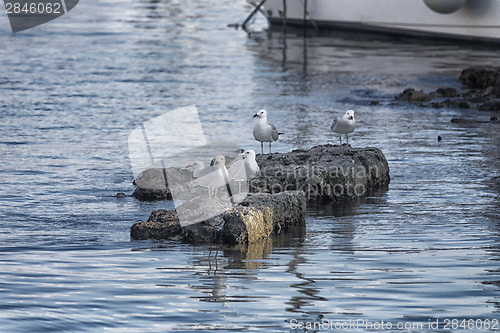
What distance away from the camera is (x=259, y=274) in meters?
7.90

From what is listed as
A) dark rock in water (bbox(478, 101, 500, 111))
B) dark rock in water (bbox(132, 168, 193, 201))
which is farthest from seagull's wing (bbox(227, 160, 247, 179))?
Result: dark rock in water (bbox(478, 101, 500, 111))

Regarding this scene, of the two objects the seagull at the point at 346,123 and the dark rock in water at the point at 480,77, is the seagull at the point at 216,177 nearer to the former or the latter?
the seagull at the point at 346,123

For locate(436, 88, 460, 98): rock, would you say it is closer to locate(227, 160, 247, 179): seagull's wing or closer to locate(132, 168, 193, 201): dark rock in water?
locate(132, 168, 193, 201): dark rock in water

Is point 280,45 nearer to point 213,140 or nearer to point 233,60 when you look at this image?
point 233,60

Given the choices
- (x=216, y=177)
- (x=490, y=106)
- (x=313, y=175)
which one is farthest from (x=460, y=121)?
(x=216, y=177)

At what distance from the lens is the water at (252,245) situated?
7094 mm

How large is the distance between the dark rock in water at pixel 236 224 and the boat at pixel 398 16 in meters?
25.9

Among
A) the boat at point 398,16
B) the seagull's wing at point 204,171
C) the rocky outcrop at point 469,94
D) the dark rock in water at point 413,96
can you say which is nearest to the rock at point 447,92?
the rocky outcrop at point 469,94

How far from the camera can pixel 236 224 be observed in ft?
29.2

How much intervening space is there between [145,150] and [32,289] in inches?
295

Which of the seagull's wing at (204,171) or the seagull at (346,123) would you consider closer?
the seagull's wing at (204,171)

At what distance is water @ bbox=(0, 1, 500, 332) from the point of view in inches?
279

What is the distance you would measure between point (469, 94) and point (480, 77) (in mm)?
1867

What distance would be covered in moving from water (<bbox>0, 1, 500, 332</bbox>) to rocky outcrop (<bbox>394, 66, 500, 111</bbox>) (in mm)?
610
